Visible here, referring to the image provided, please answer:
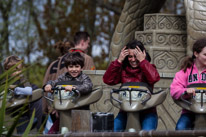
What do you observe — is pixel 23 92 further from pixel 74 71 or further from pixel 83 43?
pixel 83 43

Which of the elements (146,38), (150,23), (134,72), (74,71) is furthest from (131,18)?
(134,72)

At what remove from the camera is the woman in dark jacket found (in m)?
5.36

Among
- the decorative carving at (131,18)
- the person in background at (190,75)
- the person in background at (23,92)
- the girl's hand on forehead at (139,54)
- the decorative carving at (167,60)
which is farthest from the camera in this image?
the decorative carving at (131,18)

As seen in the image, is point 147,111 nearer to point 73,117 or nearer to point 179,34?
Result: point 73,117

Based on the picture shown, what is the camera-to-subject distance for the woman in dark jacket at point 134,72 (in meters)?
5.36

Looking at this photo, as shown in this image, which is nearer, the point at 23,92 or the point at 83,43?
the point at 23,92

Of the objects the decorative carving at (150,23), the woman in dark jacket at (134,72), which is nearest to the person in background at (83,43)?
the decorative carving at (150,23)

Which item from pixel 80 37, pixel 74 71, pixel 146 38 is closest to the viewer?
pixel 74 71

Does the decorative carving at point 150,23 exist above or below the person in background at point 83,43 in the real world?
above

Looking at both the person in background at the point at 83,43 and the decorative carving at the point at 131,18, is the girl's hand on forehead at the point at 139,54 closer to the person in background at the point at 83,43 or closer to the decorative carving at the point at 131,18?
the person in background at the point at 83,43

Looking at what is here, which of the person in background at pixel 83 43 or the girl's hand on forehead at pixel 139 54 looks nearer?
the girl's hand on forehead at pixel 139 54

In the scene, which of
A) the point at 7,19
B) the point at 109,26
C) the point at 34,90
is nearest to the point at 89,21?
the point at 109,26

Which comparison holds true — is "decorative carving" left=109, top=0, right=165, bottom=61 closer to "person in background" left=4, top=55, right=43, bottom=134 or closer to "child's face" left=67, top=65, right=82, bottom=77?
"person in background" left=4, top=55, right=43, bottom=134

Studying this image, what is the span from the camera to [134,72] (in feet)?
18.1
